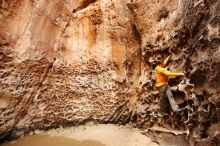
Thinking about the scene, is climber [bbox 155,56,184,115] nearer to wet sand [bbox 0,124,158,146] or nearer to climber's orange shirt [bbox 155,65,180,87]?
climber's orange shirt [bbox 155,65,180,87]

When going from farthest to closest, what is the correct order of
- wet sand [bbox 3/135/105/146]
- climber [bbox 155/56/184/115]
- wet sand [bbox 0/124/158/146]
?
wet sand [bbox 3/135/105/146], wet sand [bbox 0/124/158/146], climber [bbox 155/56/184/115]

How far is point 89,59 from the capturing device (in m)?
8.49

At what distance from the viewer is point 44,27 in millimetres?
8164

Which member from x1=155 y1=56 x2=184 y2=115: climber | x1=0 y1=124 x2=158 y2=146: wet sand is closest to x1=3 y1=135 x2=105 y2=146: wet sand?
x1=0 y1=124 x2=158 y2=146: wet sand

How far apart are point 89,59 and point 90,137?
2.39 meters

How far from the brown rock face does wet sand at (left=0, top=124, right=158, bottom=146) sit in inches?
12.5

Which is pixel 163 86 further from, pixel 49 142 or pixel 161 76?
pixel 49 142

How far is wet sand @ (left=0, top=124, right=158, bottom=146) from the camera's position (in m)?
6.95

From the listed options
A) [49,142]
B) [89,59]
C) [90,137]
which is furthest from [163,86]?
[49,142]

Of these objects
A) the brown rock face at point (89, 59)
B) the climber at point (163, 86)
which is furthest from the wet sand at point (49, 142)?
the climber at point (163, 86)

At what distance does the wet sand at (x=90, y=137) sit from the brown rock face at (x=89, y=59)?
12.5 inches

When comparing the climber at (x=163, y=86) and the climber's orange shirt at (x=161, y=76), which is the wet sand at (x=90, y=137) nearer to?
the climber at (x=163, y=86)

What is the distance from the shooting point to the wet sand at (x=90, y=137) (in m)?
6.95

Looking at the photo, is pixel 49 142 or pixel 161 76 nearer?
pixel 161 76
